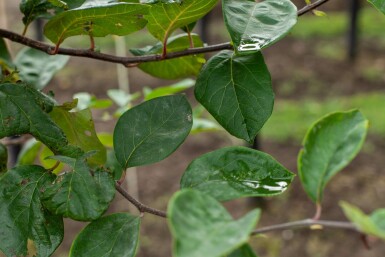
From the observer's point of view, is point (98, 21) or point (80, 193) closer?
point (80, 193)

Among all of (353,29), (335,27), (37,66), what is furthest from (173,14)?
(335,27)

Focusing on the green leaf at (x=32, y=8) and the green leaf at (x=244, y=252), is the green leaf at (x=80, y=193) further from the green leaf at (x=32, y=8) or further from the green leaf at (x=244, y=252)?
the green leaf at (x=32, y=8)

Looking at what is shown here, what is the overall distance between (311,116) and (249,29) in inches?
141

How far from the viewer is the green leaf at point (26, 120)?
2.53 feet

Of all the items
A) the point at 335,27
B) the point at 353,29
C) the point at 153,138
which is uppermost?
A: the point at 153,138

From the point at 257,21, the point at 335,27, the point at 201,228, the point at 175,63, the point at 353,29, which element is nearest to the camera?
the point at 201,228

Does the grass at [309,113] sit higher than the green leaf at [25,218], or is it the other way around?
the green leaf at [25,218]

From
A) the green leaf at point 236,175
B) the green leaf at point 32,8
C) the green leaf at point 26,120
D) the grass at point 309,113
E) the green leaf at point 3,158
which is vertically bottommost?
the grass at point 309,113

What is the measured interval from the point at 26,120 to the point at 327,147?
0.38 m

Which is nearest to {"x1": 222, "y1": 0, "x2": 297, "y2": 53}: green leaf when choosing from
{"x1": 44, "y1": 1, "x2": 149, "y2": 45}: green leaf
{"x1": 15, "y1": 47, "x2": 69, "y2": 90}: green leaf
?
{"x1": 44, "y1": 1, "x2": 149, "y2": 45}: green leaf

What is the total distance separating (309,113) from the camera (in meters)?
4.25

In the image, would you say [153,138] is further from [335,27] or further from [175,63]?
[335,27]

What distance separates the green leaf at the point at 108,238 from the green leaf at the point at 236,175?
82 millimetres

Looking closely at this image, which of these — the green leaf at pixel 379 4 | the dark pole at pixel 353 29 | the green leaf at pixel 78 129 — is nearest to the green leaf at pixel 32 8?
the green leaf at pixel 78 129
